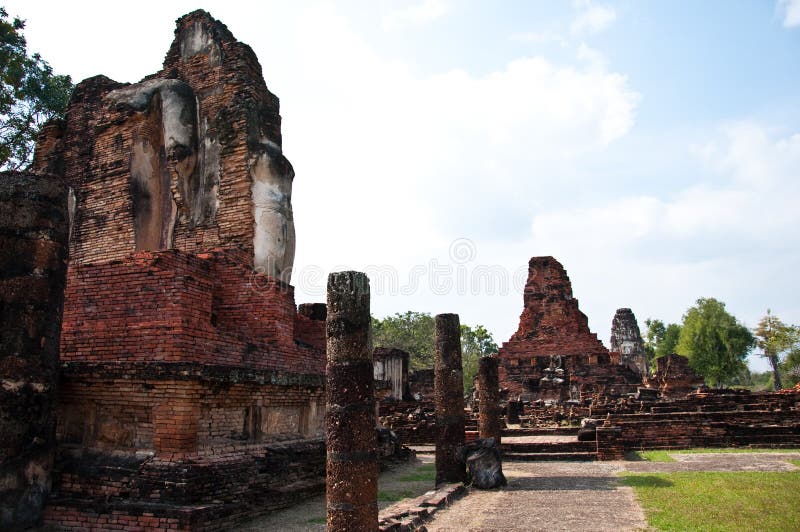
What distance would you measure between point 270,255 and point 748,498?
7.28m

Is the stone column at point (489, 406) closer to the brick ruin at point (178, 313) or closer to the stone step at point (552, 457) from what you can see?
the stone step at point (552, 457)

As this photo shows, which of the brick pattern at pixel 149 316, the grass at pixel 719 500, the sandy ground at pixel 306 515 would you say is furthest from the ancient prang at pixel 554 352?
the brick pattern at pixel 149 316

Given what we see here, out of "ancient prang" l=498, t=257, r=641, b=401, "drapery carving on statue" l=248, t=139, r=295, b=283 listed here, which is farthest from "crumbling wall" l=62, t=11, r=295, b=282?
"ancient prang" l=498, t=257, r=641, b=401

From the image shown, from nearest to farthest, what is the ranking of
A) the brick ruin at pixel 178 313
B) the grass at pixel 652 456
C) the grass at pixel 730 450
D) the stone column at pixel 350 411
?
the stone column at pixel 350 411 < the brick ruin at pixel 178 313 < the grass at pixel 652 456 < the grass at pixel 730 450

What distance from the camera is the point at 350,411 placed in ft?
18.8

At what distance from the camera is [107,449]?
22.2 feet

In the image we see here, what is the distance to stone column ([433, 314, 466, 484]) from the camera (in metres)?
9.80

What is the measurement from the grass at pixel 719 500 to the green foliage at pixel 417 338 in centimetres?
4121

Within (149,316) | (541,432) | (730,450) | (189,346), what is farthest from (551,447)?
(149,316)

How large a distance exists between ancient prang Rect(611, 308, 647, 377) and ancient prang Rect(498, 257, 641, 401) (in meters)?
9.26

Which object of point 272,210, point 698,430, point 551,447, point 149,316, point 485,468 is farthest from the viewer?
point 698,430

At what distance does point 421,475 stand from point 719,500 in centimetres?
501

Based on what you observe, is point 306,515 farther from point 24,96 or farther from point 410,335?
point 410,335

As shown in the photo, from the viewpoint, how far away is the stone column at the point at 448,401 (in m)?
9.80
